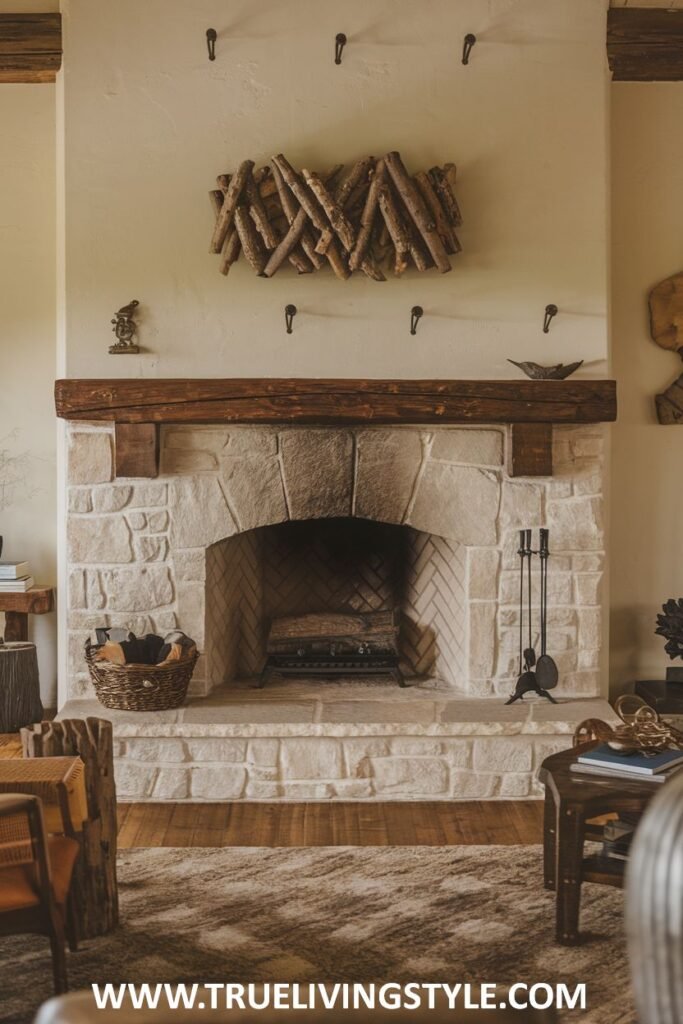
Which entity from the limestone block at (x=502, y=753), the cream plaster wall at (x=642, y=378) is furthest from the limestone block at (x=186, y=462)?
the cream plaster wall at (x=642, y=378)

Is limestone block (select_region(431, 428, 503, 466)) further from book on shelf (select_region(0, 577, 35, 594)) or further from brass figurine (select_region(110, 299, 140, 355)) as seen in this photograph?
book on shelf (select_region(0, 577, 35, 594))

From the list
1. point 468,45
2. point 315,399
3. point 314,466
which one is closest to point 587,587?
point 314,466

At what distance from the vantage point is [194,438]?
4234 mm

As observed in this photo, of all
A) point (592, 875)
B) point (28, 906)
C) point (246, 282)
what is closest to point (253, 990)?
point (28, 906)

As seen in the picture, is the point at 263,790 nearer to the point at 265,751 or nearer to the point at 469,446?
the point at 265,751

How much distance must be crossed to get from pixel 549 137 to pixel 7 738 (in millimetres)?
3213

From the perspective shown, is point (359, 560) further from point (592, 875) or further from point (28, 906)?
point (28, 906)

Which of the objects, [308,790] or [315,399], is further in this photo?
[315,399]

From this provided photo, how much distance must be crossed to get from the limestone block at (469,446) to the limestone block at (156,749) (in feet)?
4.74

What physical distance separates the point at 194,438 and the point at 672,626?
2059mm

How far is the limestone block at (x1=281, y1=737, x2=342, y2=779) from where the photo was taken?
4.00 metres

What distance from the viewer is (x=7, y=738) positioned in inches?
179

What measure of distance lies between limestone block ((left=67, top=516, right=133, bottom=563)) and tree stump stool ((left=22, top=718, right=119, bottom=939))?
132 centimetres

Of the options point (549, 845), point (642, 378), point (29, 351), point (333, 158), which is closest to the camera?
point (549, 845)
